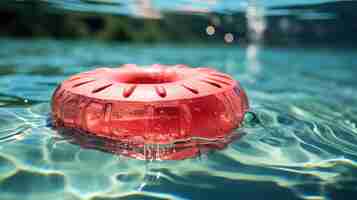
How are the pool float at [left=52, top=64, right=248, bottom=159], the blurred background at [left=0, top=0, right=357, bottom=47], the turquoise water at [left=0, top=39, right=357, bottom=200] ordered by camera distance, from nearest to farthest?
the turquoise water at [left=0, top=39, right=357, bottom=200] → the pool float at [left=52, top=64, right=248, bottom=159] → the blurred background at [left=0, top=0, right=357, bottom=47]

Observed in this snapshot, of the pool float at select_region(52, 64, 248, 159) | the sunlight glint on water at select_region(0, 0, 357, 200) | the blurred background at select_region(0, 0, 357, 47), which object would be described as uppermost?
the blurred background at select_region(0, 0, 357, 47)

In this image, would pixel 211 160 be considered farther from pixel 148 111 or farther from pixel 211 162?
pixel 148 111

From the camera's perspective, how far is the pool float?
1685 millimetres

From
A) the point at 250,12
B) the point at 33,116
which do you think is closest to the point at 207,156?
the point at 33,116

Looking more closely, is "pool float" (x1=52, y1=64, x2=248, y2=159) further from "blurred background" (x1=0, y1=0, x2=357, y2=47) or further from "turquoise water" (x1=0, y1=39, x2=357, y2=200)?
"blurred background" (x1=0, y1=0, x2=357, y2=47)

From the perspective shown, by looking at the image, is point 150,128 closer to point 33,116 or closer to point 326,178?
point 326,178

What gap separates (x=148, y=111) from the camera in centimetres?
167

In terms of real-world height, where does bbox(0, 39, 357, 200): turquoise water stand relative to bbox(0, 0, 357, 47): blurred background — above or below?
below

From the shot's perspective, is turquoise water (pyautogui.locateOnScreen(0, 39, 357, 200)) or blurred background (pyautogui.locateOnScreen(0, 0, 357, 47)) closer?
turquoise water (pyautogui.locateOnScreen(0, 39, 357, 200))

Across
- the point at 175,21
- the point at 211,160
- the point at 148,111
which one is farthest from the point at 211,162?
the point at 175,21

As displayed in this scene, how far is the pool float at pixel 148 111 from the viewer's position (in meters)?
1.68

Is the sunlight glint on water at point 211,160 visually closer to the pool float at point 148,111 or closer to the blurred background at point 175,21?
the pool float at point 148,111

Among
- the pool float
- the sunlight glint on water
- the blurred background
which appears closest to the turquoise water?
the sunlight glint on water

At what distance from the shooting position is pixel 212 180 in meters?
1.57
